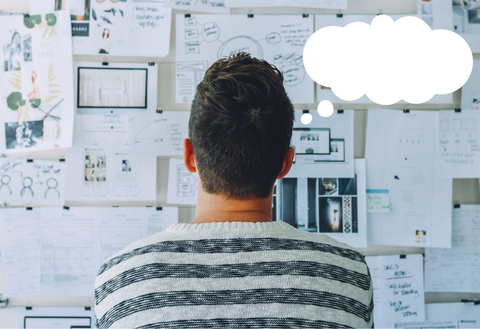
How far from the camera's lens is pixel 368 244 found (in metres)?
1.28

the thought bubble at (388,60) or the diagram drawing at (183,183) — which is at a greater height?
the thought bubble at (388,60)

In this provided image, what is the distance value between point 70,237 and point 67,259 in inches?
3.3

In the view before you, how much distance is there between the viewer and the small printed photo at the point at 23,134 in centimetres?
126

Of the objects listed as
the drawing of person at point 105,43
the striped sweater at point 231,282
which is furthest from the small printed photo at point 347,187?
the drawing of person at point 105,43

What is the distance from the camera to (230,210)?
0.60 meters

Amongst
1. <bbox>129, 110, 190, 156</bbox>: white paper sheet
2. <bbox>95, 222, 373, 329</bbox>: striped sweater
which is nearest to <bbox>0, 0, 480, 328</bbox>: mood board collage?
<bbox>129, 110, 190, 156</bbox>: white paper sheet

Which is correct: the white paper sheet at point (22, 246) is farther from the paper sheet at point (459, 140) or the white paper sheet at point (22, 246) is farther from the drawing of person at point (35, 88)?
the paper sheet at point (459, 140)

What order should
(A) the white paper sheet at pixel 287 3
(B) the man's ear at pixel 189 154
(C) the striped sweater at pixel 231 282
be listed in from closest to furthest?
1. (C) the striped sweater at pixel 231 282
2. (B) the man's ear at pixel 189 154
3. (A) the white paper sheet at pixel 287 3

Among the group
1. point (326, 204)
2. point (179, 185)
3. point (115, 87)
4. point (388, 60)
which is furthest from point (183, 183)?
point (388, 60)

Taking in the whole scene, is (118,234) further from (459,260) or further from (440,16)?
(440,16)

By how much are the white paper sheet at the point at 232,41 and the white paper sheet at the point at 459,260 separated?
749mm

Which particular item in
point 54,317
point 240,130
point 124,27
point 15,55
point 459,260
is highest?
point 124,27

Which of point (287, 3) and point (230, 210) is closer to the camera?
point (230, 210)

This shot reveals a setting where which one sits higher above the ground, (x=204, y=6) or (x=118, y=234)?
(x=204, y=6)
